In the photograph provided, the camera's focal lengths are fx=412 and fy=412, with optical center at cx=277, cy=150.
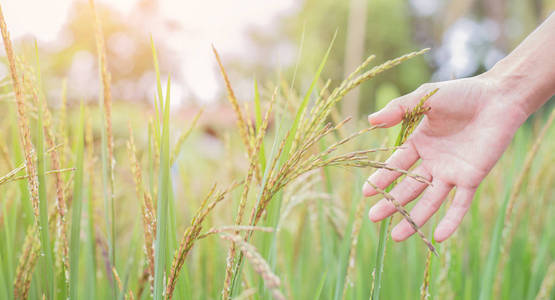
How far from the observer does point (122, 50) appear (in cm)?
1894

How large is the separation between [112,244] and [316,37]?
62.9 feet

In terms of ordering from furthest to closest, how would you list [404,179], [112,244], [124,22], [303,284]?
[124,22]
[303,284]
[404,179]
[112,244]

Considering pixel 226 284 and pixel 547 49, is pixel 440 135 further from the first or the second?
pixel 226 284

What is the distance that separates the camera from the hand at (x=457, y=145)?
0.89 meters

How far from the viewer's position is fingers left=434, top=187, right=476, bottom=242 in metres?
0.87

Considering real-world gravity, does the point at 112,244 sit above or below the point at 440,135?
below

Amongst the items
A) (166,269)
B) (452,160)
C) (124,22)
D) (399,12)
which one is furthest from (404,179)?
(399,12)

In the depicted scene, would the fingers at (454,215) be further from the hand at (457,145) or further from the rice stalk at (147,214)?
the rice stalk at (147,214)

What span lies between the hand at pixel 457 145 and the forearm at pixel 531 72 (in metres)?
0.02

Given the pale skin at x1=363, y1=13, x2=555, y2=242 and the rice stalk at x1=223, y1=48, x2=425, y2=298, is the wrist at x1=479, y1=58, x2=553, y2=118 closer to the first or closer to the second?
the pale skin at x1=363, y1=13, x2=555, y2=242

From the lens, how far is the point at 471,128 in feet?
3.13

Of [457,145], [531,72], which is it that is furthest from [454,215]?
[531,72]

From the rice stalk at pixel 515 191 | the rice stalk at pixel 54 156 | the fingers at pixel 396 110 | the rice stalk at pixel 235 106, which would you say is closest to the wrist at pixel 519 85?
the rice stalk at pixel 515 191

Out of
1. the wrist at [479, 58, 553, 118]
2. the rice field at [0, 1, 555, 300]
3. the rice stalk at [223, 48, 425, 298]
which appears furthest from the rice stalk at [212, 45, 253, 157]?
the wrist at [479, 58, 553, 118]
